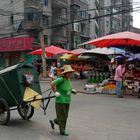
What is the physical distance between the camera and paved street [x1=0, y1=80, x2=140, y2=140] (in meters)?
9.00

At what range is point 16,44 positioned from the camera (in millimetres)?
47281

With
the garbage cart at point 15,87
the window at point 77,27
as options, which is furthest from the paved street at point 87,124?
the window at point 77,27

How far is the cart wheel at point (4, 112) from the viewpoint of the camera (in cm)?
997

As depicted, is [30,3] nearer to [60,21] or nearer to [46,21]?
[46,21]

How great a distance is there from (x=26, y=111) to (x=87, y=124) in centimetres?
169

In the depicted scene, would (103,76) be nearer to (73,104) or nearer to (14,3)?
(73,104)

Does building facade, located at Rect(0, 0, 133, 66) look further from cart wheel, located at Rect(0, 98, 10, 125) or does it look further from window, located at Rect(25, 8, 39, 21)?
cart wheel, located at Rect(0, 98, 10, 125)

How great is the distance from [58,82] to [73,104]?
20.5ft

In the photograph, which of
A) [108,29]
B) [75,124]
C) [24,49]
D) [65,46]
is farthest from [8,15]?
[75,124]

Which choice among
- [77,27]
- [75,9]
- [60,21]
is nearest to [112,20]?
[77,27]

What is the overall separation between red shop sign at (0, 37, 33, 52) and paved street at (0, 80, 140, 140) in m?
31.0

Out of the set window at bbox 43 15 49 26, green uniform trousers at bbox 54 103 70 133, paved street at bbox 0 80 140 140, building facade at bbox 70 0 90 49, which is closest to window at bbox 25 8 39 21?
window at bbox 43 15 49 26

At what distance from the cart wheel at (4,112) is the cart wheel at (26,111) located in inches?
16.2

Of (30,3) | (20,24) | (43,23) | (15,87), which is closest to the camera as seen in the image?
(15,87)
